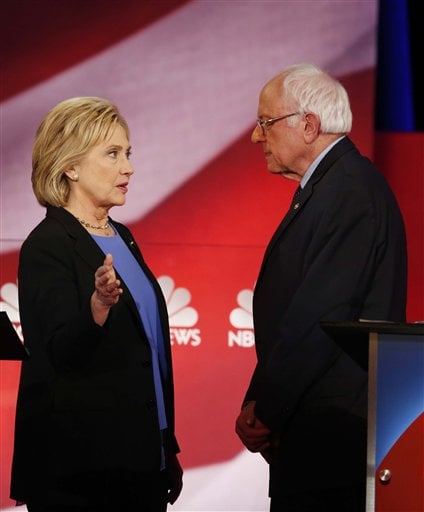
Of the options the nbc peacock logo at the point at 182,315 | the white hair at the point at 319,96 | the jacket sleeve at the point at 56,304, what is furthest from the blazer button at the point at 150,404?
the nbc peacock logo at the point at 182,315

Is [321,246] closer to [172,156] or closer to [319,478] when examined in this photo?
[319,478]

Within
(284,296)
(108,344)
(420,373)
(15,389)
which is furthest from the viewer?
(15,389)

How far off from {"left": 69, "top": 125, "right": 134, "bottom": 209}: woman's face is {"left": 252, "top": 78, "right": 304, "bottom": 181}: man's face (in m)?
0.46

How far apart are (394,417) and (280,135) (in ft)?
3.89

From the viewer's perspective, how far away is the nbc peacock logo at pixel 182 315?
4211mm

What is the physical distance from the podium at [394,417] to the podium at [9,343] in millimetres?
709

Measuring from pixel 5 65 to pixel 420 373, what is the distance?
110 inches

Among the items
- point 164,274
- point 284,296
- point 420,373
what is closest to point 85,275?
point 284,296

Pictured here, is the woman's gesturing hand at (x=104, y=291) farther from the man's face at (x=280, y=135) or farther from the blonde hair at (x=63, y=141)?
the man's face at (x=280, y=135)

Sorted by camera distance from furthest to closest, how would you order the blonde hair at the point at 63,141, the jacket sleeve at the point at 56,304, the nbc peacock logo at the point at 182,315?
the nbc peacock logo at the point at 182,315
the blonde hair at the point at 63,141
the jacket sleeve at the point at 56,304

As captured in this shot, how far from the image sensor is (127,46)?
13.9 ft

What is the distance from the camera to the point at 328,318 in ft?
8.38

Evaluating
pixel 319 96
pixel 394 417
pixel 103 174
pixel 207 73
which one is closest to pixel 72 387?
pixel 103 174

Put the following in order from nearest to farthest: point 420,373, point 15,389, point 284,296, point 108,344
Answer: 1. point 420,373
2. point 108,344
3. point 284,296
4. point 15,389
